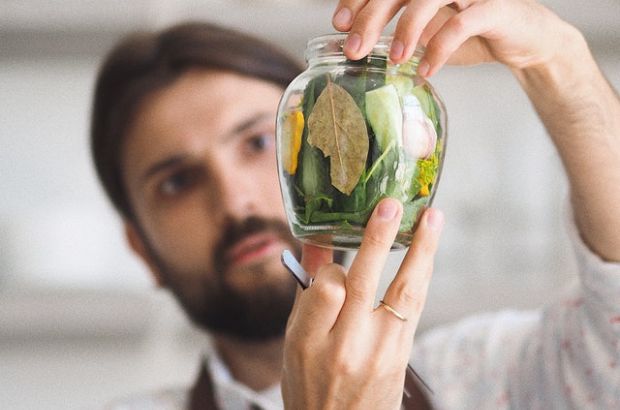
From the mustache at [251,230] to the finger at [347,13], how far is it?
738 millimetres

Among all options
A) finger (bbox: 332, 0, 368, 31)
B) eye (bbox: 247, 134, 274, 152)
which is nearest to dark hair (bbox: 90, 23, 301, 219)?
eye (bbox: 247, 134, 274, 152)

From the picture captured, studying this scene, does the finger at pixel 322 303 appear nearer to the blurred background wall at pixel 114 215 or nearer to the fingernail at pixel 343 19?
the fingernail at pixel 343 19

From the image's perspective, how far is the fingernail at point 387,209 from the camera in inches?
28.8

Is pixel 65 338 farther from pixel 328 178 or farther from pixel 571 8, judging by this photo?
pixel 328 178

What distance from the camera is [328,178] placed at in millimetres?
739

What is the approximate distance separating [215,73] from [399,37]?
0.92m

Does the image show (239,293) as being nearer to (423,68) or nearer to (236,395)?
(236,395)

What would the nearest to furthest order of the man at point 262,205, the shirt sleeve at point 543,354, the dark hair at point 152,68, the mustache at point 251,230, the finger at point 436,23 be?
the finger at point 436,23
the man at point 262,205
the shirt sleeve at point 543,354
the mustache at point 251,230
the dark hair at point 152,68

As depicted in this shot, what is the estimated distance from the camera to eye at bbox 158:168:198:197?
1.60m

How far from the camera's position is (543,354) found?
1335 millimetres

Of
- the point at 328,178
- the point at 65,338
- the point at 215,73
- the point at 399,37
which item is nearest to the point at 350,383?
the point at 328,178

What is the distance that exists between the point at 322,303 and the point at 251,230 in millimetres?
763

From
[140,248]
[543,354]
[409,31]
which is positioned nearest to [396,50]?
[409,31]

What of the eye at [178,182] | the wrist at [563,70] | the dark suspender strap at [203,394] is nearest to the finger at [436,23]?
the wrist at [563,70]
